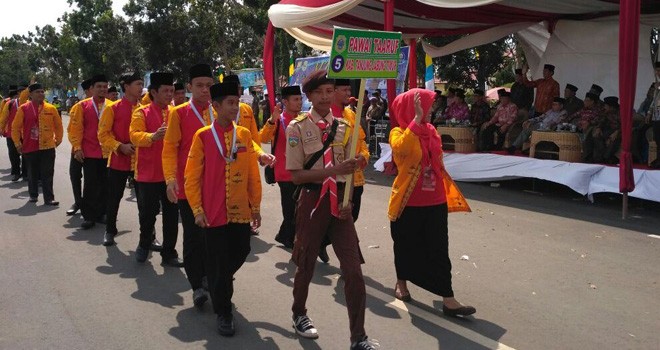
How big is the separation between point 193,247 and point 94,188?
3.84 m

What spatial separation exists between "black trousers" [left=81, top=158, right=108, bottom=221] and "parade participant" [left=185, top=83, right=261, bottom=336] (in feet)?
14.1

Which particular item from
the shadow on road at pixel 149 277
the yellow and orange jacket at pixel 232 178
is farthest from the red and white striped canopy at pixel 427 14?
the yellow and orange jacket at pixel 232 178

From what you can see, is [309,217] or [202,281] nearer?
[309,217]

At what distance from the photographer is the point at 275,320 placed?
468 cm

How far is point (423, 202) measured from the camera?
4.66m

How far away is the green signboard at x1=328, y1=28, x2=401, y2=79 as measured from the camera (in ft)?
12.0

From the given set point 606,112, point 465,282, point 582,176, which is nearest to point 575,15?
point 606,112

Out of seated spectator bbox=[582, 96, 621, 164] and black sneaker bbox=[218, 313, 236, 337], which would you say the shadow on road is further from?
seated spectator bbox=[582, 96, 621, 164]

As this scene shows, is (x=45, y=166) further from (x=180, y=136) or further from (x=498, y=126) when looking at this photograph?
(x=498, y=126)

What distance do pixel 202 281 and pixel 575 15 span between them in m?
11.4

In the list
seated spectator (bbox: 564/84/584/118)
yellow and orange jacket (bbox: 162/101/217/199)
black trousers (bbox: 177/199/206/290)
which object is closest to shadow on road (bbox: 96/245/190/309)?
black trousers (bbox: 177/199/206/290)

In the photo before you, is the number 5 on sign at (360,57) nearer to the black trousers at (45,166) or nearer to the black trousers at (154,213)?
the black trousers at (154,213)

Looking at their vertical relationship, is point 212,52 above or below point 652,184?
above

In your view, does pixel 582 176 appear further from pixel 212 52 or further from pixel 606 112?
pixel 212 52
